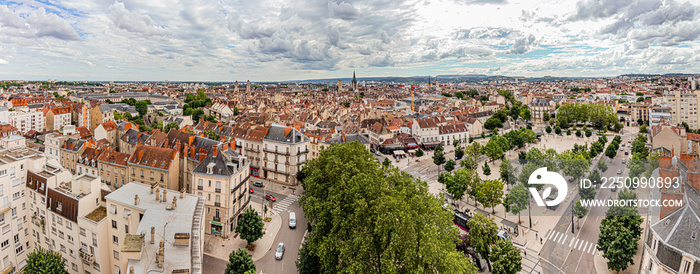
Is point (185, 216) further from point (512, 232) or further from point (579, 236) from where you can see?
point (579, 236)

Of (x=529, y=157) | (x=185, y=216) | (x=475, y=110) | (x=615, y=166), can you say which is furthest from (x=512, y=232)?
(x=475, y=110)

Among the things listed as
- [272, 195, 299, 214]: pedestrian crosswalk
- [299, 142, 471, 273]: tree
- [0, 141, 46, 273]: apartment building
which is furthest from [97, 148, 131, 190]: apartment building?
[299, 142, 471, 273]: tree

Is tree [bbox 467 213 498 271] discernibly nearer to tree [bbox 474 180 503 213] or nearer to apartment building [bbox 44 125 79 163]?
tree [bbox 474 180 503 213]

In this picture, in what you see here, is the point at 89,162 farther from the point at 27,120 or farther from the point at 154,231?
the point at 27,120

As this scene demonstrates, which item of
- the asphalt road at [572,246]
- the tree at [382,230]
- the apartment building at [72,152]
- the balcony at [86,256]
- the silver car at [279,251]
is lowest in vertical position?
the asphalt road at [572,246]

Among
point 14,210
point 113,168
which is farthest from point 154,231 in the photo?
point 113,168

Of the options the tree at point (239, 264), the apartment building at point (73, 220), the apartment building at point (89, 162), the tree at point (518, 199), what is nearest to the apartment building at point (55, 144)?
the apartment building at point (89, 162)

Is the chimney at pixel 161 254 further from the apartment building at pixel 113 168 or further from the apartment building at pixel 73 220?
the apartment building at pixel 113 168
